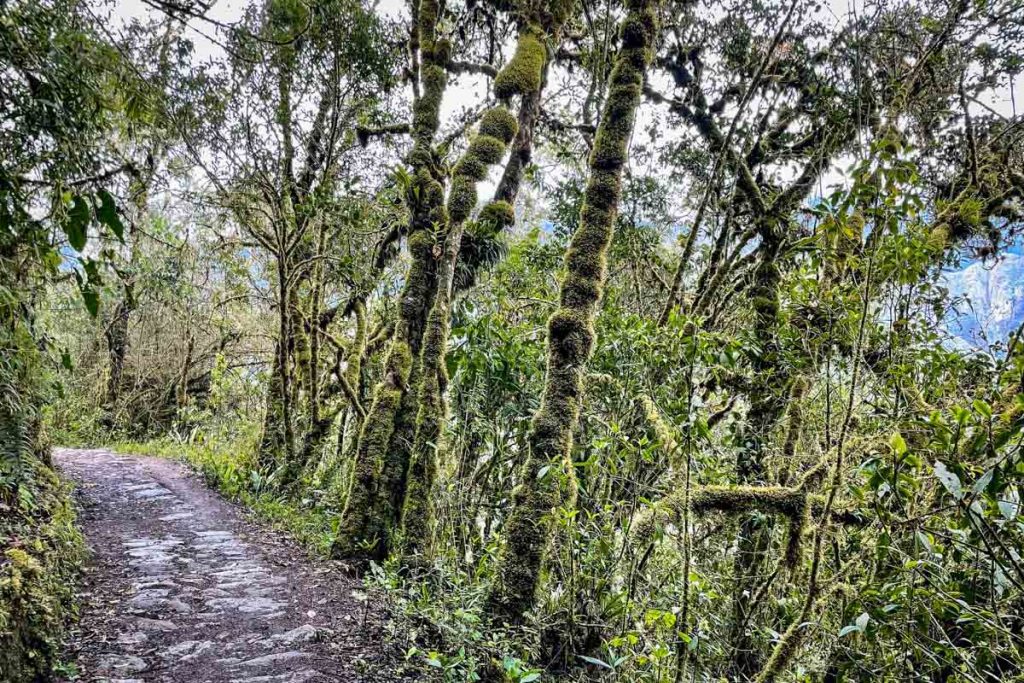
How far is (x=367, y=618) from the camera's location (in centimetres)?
418

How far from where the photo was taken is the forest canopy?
108 inches

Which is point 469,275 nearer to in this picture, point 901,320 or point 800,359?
point 800,359

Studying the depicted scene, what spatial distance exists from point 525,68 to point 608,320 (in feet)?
10.4

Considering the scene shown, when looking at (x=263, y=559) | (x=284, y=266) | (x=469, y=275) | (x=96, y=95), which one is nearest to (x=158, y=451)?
(x=284, y=266)

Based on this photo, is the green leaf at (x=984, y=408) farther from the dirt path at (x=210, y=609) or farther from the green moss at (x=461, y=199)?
the green moss at (x=461, y=199)

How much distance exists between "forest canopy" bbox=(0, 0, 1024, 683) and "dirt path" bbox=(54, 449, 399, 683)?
0.40m

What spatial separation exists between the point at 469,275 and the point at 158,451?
10402 mm

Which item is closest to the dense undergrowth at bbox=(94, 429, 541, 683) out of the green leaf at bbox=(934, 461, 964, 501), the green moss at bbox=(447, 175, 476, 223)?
the green leaf at bbox=(934, 461, 964, 501)

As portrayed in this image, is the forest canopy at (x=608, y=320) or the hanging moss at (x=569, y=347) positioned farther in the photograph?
the hanging moss at (x=569, y=347)

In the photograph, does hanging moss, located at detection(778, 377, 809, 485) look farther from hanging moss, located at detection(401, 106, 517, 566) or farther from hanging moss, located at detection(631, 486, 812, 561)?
hanging moss, located at detection(401, 106, 517, 566)

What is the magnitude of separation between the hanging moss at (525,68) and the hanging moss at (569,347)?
2194 millimetres

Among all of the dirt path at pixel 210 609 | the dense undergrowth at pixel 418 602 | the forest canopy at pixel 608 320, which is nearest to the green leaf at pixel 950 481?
the forest canopy at pixel 608 320

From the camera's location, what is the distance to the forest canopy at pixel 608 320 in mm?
2742

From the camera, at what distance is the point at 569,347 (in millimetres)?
4082
